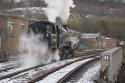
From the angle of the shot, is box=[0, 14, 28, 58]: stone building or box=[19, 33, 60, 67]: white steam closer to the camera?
box=[19, 33, 60, 67]: white steam

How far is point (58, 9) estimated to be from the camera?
105ft

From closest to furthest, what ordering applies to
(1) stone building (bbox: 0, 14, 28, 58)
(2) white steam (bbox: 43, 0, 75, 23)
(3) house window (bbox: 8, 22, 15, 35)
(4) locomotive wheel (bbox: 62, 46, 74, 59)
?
1. (4) locomotive wheel (bbox: 62, 46, 74, 59)
2. (2) white steam (bbox: 43, 0, 75, 23)
3. (1) stone building (bbox: 0, 14, 28, 58)
4. (3) house window (bbox: 8, 22, 15, 35)

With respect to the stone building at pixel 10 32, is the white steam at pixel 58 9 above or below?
above

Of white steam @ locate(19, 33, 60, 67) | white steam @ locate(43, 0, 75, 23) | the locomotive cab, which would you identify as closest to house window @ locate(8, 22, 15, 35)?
white steam @ locate(43, 0, 75, 23)

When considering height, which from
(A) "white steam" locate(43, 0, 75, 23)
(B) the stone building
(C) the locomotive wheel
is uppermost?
(A) "white steam" locate(43, 0, 75, 23)

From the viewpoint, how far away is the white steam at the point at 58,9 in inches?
1198

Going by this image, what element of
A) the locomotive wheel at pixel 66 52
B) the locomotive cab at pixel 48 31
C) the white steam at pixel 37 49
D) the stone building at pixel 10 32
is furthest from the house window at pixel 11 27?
the white steam at pixel 37 49

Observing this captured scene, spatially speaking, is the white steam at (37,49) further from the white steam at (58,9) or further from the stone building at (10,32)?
the stone building at (10,32)

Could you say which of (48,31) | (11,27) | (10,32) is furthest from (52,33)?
(10,32)

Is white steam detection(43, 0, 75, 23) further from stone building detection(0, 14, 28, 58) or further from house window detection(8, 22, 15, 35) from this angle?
house window detection(8, 22, 15, 35)

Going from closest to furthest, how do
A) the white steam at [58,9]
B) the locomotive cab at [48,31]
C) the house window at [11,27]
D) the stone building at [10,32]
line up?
1. the locomotive cab at [48,31]
2. the white steam at [58,9]
3. the stone building at [10,32]
4. the house window at [11,27]

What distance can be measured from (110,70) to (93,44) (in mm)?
69382

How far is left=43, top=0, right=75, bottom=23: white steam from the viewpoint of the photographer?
30.4 metres

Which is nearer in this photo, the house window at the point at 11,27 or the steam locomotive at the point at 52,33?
the steam locomotive at the point at 52,33
